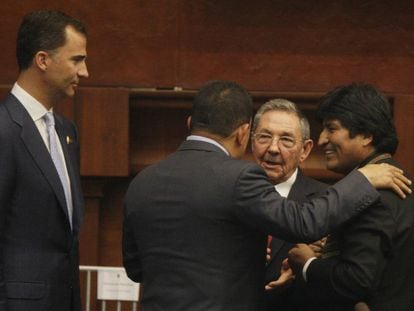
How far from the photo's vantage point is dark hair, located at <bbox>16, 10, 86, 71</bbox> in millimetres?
3621

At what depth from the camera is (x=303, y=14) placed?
490 centimetres

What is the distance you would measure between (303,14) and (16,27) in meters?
1.28

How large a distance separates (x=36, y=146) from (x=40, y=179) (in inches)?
4.3

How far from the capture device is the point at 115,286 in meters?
4.69

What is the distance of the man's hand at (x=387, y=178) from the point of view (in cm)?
311

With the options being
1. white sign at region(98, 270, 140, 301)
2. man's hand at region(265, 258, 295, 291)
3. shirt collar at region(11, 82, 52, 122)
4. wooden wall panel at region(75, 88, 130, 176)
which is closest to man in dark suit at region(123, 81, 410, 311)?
man's hand at region(265, 258, 295, 291)

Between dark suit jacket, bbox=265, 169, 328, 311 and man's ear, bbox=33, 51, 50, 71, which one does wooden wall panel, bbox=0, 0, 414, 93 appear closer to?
dark suit jacket, bbox=265, 169, 328, 311

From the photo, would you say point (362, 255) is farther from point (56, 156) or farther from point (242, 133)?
point (56, 156)

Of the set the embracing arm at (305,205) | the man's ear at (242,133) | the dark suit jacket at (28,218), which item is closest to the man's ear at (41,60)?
the dark suit jacket at (28,218)

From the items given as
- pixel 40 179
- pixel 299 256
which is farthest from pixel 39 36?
pixel 299 256

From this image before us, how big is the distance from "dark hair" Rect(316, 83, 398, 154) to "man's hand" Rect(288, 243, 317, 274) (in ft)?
1.22

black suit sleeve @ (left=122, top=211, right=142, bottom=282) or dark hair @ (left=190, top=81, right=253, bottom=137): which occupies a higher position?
dark hair @ (left=190, top=81, right=253, bottom=137)

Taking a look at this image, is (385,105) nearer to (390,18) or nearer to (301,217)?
(301,217)

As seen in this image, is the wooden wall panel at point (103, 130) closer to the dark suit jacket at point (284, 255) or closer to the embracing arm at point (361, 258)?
the dark suit jacket at point (284, 255)
